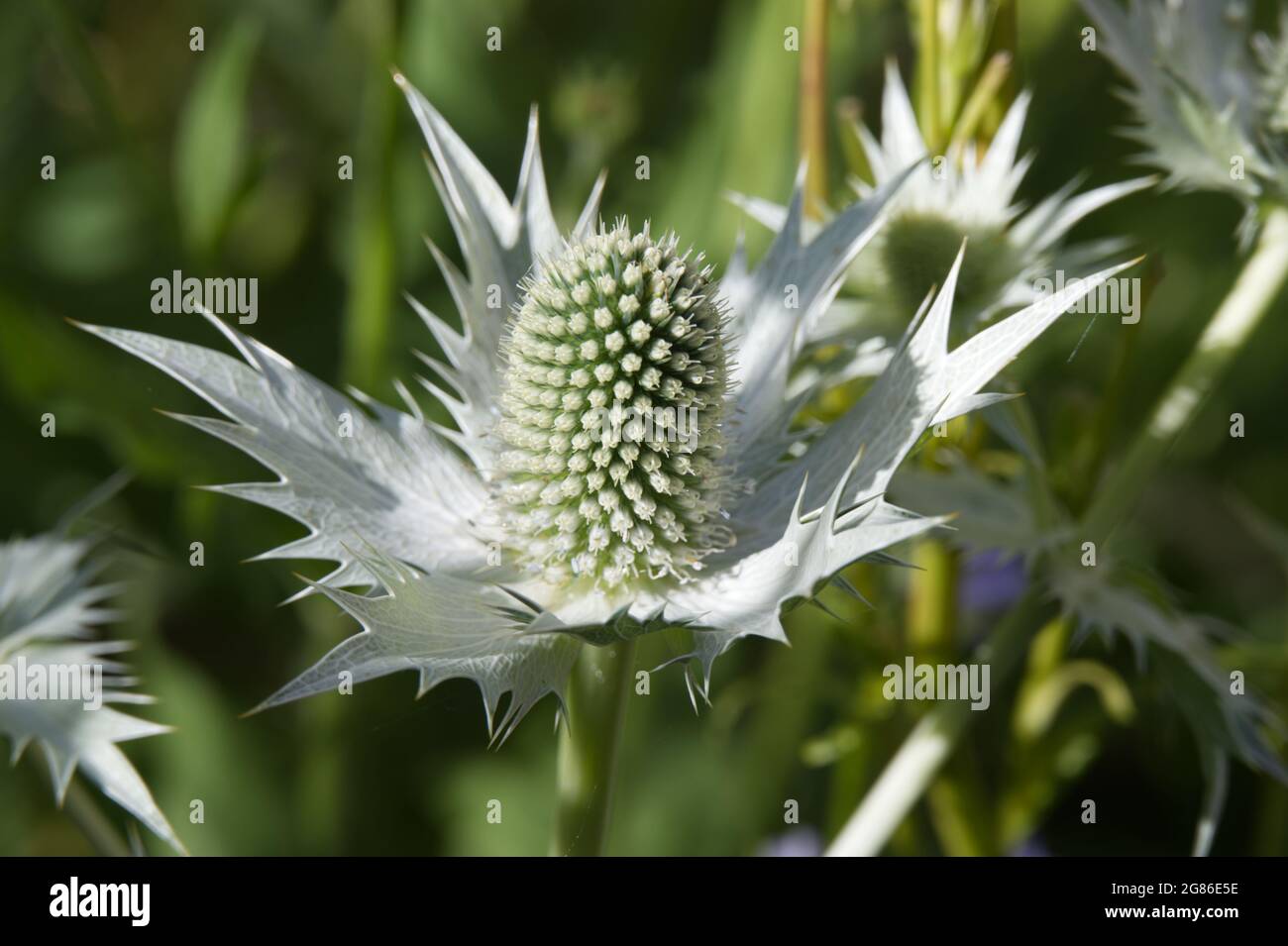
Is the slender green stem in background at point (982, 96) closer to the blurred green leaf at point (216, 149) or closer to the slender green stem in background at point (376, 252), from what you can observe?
the slender green stem in background at point (376, 252)

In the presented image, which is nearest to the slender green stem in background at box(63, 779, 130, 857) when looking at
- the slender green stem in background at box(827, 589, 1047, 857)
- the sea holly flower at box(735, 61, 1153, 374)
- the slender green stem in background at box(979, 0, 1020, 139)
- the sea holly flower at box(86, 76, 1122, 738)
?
the sea holly flower at box(86, 76, 1122, 738)

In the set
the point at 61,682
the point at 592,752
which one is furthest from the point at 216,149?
the point at 592,752

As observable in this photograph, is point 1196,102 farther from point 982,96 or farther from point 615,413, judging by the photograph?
point 615,413

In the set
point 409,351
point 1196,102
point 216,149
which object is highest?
point 216,149

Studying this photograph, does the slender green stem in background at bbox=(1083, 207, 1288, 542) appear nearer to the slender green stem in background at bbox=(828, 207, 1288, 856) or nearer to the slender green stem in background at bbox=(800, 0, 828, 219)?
the slender green stem in background at bbox=(828, 207, 1288, 856)
